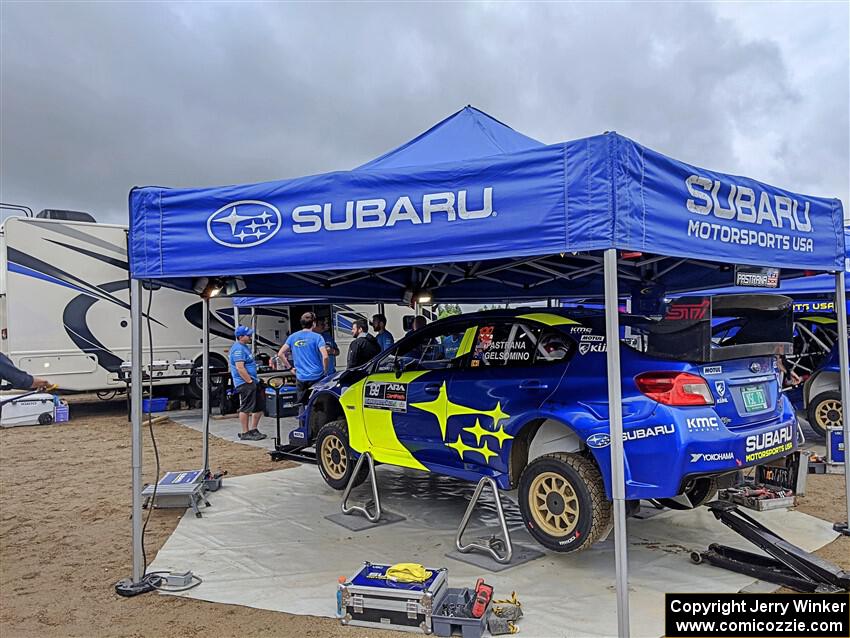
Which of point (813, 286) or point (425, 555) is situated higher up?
point (813, 286)

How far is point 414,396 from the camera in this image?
5.77 metres

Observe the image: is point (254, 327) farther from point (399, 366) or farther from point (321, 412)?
→ point (399, 366)

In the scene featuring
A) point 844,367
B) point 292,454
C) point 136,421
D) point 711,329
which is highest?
point 711,329

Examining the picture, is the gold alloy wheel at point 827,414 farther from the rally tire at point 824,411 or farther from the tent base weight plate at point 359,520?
the tent base weight plate at point 359,520

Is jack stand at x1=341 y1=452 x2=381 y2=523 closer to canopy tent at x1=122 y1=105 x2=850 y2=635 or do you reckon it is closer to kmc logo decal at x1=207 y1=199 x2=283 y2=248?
canopy tent at x1=122 y1=105 x2=850 y2=635

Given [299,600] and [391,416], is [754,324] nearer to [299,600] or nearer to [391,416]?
[391,416]

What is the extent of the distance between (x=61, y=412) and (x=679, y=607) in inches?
494

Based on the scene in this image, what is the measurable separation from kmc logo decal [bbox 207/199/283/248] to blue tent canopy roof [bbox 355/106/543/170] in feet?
5.77

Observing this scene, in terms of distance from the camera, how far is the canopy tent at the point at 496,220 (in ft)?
11.0

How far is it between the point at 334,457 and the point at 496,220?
3952 mm

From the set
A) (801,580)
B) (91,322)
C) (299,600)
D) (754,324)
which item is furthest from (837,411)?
(91,322)

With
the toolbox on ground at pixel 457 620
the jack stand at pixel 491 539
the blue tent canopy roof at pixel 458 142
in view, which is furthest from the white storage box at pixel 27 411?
the toolbox on ground at pixel 457 620

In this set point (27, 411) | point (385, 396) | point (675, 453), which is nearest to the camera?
point (675, 453)

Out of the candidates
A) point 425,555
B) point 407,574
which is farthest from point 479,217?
point 425,555
